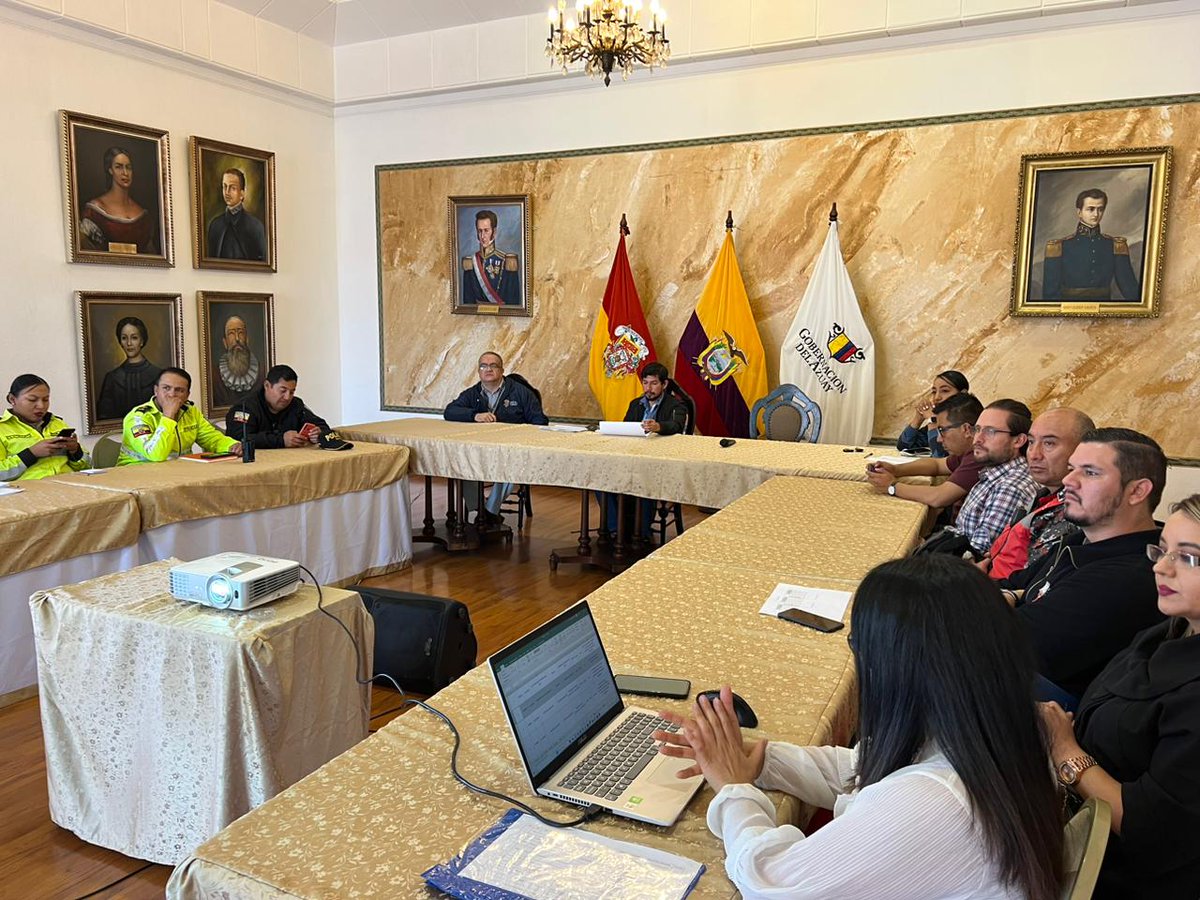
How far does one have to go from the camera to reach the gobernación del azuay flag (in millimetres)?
7508

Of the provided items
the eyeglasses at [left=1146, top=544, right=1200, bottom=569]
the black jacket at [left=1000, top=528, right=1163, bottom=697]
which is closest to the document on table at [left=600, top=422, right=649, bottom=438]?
the black jacket at [left=1000, top=528, right=1163, bottom=697]

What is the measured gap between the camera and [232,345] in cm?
781

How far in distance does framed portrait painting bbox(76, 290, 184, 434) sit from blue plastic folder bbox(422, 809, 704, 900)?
6.57m

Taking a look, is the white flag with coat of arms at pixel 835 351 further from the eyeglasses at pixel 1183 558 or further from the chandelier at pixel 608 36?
the eyeglasses at pixel 1183 558

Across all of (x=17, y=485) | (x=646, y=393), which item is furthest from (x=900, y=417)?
(x=17, y=485)

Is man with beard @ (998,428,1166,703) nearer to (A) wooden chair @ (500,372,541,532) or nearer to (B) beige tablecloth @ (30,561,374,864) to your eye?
(B) beige tablecloth @ (30,561,374,864)

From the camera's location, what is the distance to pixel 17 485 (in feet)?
13.5

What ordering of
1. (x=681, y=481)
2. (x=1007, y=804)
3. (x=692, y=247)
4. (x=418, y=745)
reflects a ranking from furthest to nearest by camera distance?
(x=692, y=247) < (x=681, y=481) < (x=418, y=745) < (x=1007, y=804)

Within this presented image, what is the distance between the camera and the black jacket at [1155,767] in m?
1.47

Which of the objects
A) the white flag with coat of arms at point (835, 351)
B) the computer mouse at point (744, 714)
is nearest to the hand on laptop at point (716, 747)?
the computer mouse at point (744, 714)

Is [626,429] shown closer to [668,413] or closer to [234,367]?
[668,413]

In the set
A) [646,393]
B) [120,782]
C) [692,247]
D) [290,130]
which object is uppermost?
[290,130]

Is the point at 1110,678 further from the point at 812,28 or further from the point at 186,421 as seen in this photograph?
the point at 812,28

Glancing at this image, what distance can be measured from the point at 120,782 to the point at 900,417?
5849 millimetres
